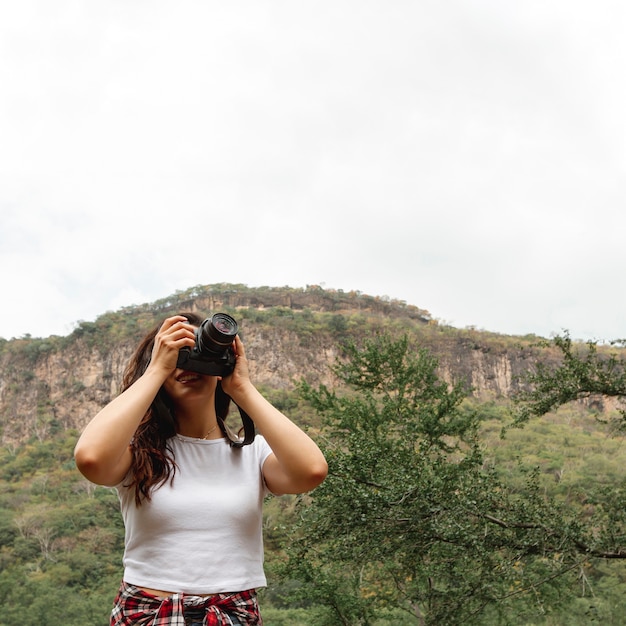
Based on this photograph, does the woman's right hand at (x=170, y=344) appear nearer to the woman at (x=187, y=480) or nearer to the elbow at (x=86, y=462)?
the woman at (x=187, y=480)

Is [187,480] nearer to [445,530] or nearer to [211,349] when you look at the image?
[211,349]

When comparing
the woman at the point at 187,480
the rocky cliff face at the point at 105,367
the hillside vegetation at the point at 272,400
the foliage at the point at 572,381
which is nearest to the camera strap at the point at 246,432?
the woman at the point at 187,480

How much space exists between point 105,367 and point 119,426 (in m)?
59.1

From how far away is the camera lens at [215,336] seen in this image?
4.30ft

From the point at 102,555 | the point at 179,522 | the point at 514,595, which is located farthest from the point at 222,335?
the point at 102,555

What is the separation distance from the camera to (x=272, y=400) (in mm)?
34969

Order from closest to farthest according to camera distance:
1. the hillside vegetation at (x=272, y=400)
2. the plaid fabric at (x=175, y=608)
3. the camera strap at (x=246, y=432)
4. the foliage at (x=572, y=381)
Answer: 1. the plaid fabric at (x=175, y=608)
2. the camera strap at (x=246, y=432)
3. the foliage at (x=572, y=381)
4. the hillside vegetation at (x=272, y=400)

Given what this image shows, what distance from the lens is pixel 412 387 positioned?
10.6 m

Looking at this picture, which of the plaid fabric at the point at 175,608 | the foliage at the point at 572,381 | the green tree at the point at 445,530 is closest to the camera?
the plaid fabric at the point at 175,608

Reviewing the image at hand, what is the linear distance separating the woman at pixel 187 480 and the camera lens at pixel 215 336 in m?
0.03

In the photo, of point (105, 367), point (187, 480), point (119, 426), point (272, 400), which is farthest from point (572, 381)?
point (105, 367)

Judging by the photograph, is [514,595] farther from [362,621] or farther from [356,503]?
[362,621]

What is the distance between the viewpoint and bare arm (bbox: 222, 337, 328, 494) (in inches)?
51.3

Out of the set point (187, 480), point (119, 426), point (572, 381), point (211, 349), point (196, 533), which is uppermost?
point (572, 381)
